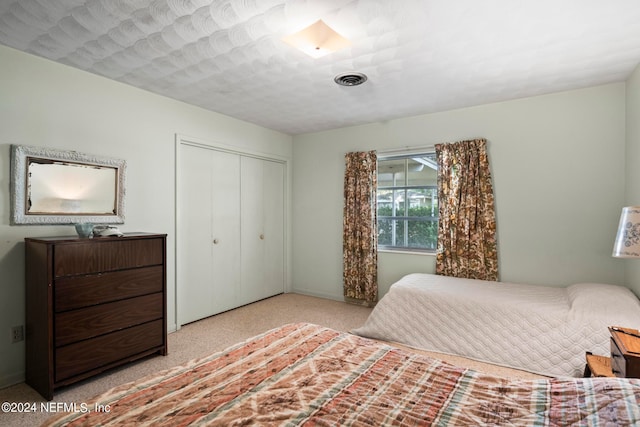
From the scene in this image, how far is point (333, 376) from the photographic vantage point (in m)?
1.36

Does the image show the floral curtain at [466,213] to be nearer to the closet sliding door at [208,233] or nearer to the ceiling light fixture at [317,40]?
the ceiling light fixture at [317,40]

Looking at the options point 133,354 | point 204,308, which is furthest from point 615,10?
point 204,308

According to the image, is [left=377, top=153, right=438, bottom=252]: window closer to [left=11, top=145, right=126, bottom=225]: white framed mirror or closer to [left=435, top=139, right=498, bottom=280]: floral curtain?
[left=435, top=139, right=498, bottom=280]: floral curtain

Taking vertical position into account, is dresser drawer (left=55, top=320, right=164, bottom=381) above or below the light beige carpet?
above

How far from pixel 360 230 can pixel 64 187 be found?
3209 mm

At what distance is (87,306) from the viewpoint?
95.3 inches

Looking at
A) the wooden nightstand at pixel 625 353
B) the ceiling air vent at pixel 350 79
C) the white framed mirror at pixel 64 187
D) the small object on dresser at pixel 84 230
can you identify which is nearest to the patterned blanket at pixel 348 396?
the wooden nightstand at pixel 625 353

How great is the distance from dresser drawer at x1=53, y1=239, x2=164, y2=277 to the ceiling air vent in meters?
2.16

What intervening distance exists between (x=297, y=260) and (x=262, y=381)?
3844mm

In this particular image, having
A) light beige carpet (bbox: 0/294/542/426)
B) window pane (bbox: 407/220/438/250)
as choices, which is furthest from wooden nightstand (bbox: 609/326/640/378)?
window pane (bbox: 407/220/438/250)

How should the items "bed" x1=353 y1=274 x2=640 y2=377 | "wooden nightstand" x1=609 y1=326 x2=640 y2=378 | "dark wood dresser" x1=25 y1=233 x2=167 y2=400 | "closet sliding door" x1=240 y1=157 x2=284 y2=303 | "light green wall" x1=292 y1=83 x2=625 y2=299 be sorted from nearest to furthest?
"wooden nightstand" x1=609 y1=326 x2=640 y2=378 < "dark wood dresser" x1=25 y1=233 x2=167 y2=400 < "bed" x1=353 y1=274 x2=640 y2=377 < "light green wall" x1=292 y1=83 x2=625 y2=299 < "closet sliding door" x1=240 y1=157 x2=284 y2=303

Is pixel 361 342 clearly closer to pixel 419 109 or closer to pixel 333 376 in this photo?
pixel 333 376

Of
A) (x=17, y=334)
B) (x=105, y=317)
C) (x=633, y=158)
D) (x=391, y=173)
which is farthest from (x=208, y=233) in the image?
(x=633, y=158)

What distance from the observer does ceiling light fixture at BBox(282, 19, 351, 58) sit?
215cm
